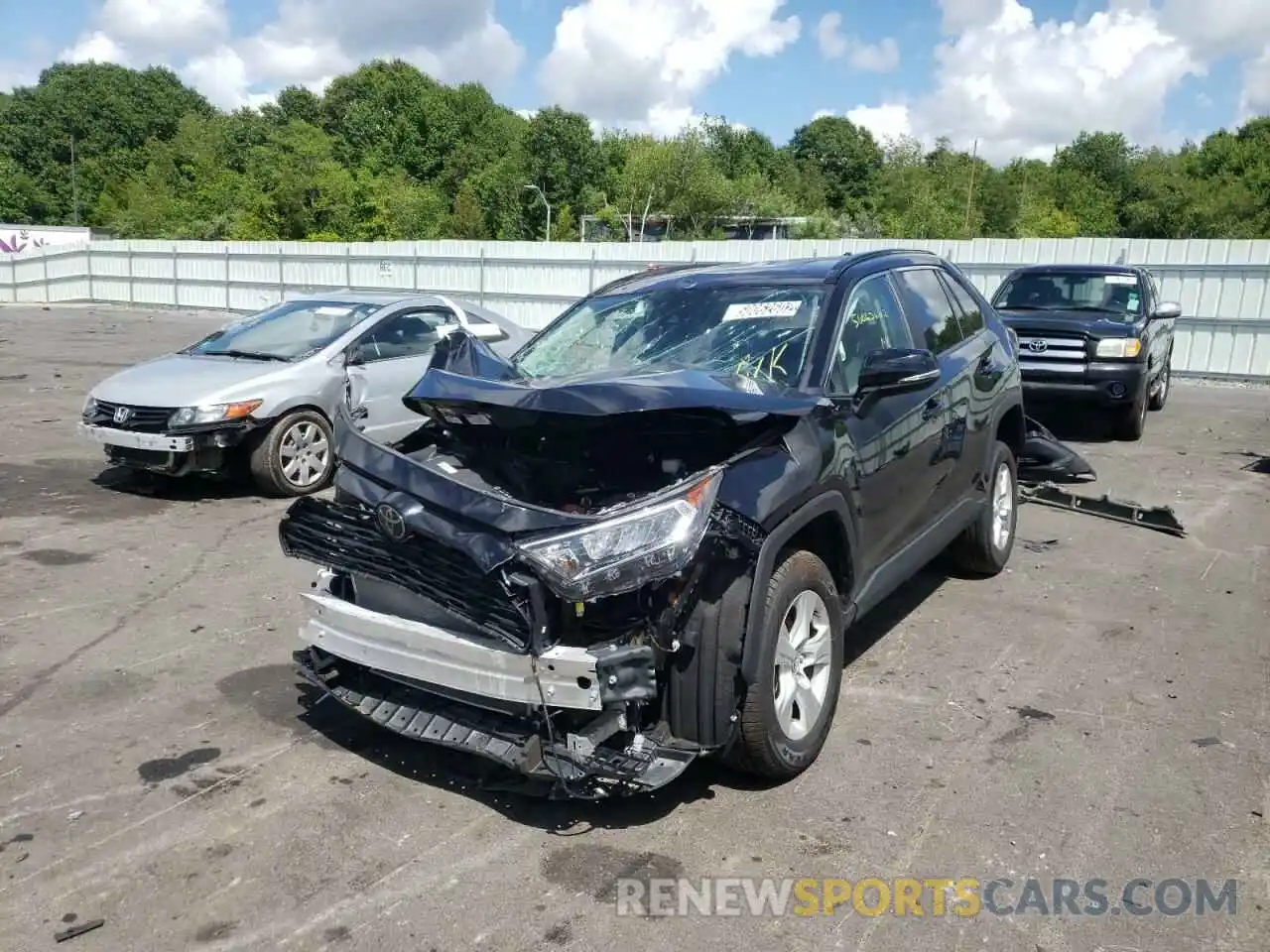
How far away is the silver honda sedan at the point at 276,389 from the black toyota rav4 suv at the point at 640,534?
3.17 meters

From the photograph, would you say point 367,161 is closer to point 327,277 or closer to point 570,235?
point 570,235

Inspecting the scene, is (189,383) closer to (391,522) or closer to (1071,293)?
(391,522)

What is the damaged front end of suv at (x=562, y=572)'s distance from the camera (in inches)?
129

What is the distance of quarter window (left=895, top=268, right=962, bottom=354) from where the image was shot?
535 cm

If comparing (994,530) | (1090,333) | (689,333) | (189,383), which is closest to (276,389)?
(189,383)

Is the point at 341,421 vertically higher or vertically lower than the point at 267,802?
higher

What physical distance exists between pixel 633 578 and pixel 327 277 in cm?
2843

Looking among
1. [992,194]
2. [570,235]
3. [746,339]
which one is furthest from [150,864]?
[992,194]

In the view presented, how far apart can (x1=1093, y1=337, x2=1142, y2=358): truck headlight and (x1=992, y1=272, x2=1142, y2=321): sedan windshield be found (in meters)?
0.95

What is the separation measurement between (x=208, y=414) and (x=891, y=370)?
18.3 feet

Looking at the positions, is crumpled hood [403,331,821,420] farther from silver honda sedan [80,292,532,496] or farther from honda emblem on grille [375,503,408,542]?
silver honda sedan [80,292,532,496]

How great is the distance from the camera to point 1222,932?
2.98 meters

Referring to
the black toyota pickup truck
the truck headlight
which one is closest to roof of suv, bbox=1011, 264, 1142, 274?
the black toyota pickup truck

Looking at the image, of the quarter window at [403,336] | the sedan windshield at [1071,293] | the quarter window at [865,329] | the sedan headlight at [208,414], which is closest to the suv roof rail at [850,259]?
the quarter window at [865,329]
